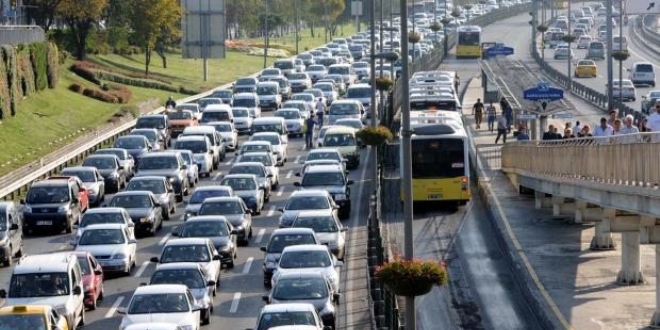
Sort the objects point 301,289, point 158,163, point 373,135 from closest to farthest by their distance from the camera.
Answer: point 301,289
point 373,135
point 158,163

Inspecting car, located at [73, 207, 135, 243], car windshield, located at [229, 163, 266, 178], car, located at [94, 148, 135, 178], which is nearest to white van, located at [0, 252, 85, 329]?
car, located at [73, 207, 135, 243]

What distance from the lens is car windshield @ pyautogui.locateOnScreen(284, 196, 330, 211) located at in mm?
42719

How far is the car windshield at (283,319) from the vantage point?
27.4m

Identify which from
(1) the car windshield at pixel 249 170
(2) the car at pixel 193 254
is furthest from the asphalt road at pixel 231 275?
(1) the car windshield at pixel 249 170

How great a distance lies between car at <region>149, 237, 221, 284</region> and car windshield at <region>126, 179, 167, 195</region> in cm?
1163

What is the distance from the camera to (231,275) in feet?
126

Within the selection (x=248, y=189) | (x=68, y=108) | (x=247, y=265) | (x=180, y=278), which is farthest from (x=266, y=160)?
(x=68, y=108)

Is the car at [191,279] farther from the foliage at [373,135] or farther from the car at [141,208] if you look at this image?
the foliage at [373,135]

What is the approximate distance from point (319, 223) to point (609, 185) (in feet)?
32.8

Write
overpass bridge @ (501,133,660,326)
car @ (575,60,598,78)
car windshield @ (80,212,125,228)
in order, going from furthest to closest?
car @ (575,60,598,78) → car windshield @ (80,212,125,228) → overpass bridge @ (501,133,660,326)

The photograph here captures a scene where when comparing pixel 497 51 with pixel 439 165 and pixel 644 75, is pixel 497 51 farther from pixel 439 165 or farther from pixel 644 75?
pixel 439 165

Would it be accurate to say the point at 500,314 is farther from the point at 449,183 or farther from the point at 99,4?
the point at 99,4

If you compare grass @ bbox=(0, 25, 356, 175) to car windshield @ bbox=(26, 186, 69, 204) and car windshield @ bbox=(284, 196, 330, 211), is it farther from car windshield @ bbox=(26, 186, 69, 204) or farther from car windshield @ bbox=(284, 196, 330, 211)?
car windshield @ bbox=(284, 196, 330, 211)

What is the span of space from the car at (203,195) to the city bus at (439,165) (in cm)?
580
